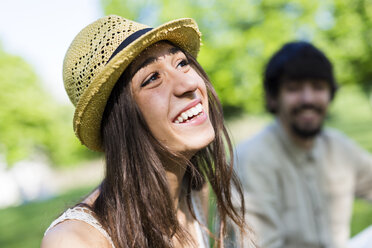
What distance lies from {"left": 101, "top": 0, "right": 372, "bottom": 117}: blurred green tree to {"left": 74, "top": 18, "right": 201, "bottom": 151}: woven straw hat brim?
2025 centimetres

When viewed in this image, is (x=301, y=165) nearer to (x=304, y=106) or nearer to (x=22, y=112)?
(x=304, y=106)

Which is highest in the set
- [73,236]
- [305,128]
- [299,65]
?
[299,65]

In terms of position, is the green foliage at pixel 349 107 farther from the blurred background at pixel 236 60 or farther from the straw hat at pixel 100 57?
the straw hat at pixel 100 57

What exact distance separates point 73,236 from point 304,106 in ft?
7.72

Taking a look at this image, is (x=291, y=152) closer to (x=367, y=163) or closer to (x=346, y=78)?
(x=367, y=163)

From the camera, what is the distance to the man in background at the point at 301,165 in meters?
3.15

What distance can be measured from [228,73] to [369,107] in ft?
27.7

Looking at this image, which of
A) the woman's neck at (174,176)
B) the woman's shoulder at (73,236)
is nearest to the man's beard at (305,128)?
the woman's neck at (174,176)

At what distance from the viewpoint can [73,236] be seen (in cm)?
158

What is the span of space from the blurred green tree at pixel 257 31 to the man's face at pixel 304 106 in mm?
18577

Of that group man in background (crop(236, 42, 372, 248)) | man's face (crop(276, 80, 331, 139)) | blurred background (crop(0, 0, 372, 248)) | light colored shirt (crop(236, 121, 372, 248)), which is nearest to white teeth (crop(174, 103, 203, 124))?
light colored shirt (crop(236, 121, 372, 248))

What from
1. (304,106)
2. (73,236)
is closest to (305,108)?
(304,106)

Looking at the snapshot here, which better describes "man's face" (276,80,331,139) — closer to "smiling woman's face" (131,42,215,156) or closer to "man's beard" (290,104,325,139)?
"man's beard" (290,104,325,139)

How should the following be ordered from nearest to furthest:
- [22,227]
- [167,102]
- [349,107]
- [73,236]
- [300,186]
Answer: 1. [73,236]
2. [167,102]
3. [300,186]
4. [22,227]
5. [349,107]
